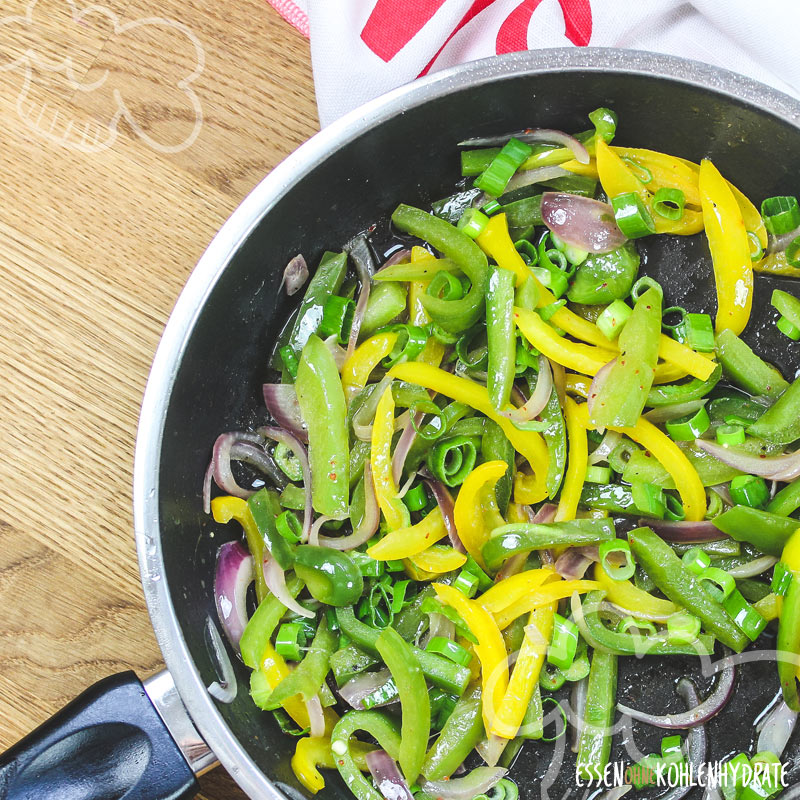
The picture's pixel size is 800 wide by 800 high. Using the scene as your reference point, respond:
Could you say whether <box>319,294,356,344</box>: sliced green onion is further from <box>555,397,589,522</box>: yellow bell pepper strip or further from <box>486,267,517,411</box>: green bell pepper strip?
<box>555,397,589,522</box>: yellow bell pepper strip

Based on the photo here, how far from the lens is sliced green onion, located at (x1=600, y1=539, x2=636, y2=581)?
1.45 meters

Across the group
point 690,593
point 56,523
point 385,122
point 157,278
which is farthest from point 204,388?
point 690,593

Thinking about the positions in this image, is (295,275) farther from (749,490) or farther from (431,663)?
(749,490)

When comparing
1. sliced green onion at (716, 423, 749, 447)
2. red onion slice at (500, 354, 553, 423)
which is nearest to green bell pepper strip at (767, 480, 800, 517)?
sliced green onion at (716, 423, 749, 447)

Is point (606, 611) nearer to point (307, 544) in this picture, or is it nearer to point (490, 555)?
point (490, 555)

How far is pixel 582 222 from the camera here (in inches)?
61.1

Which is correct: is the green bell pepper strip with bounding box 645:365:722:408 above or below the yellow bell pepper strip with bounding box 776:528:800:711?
above

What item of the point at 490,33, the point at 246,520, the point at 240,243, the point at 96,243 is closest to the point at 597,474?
the point at 246,520

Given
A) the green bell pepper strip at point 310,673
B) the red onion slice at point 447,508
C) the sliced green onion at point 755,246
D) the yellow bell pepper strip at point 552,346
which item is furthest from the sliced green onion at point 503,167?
the green bell pepper strip at point 310,673

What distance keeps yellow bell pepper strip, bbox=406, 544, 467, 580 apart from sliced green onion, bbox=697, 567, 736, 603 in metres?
0.46

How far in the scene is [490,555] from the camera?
146 centimetres

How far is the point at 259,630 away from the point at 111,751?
32cm

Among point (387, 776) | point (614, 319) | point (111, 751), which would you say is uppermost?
point (614, 319)

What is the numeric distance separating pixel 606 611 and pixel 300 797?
676 mm
